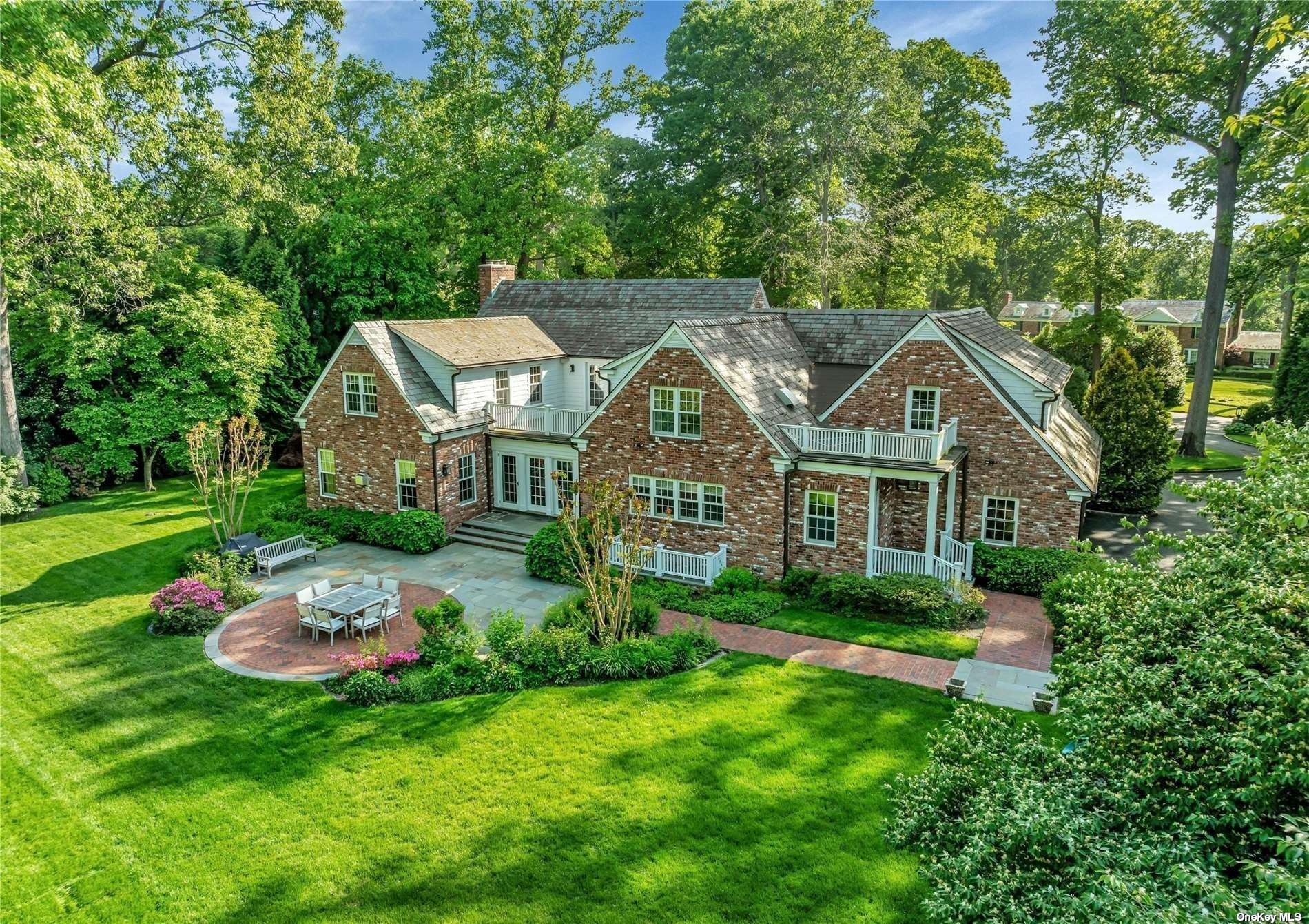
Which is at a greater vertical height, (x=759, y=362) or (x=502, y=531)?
(x=759, y=362)

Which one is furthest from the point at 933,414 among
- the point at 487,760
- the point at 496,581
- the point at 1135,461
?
the point at 487,760

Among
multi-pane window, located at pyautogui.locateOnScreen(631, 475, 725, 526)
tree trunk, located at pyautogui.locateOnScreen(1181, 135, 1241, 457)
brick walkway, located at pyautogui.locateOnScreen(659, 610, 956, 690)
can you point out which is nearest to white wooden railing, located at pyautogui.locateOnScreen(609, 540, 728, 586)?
multi-pane window, located at pyautogui.locateOnScreen(631, 475, 725, 526)

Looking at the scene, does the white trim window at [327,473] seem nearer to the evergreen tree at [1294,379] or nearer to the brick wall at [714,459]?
the brick wall at [714,459]

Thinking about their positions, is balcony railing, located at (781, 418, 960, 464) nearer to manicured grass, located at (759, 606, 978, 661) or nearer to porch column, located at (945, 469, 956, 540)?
porch column, located at (945, 469, 956, 540)

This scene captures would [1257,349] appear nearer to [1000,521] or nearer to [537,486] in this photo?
[1000,521]

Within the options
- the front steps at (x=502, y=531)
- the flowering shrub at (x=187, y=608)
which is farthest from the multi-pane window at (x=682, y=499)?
the flowering shrub at (x=187, y=608)

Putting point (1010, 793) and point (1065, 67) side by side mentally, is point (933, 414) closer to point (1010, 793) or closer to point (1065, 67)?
point (1010, 793)

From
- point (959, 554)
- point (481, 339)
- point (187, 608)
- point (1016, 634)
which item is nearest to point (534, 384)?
point (481, 339)
